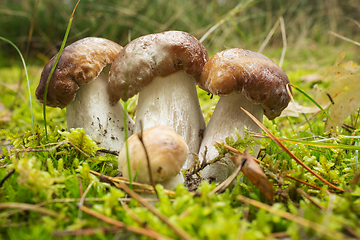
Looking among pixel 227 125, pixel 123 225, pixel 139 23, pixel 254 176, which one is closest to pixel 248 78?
pixel 227 125

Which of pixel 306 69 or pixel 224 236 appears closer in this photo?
pixel 224 236

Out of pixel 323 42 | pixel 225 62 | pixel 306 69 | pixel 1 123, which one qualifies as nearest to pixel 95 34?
pixel 1 123

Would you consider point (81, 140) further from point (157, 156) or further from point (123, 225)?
point (123, 225)

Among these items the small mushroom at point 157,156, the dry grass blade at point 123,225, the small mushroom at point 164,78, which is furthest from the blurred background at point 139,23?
the dry grass blade at point 123,225

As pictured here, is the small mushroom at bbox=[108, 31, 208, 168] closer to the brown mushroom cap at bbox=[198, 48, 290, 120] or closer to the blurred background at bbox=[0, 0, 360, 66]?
the brown mushroom cap at bbox=[198, 48, 290, 120]

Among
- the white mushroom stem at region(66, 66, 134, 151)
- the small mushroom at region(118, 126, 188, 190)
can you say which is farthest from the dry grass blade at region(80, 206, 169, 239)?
the white mushroom stem at region(66, 66, 134, 151)

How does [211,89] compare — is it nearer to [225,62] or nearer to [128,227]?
[225,62]
